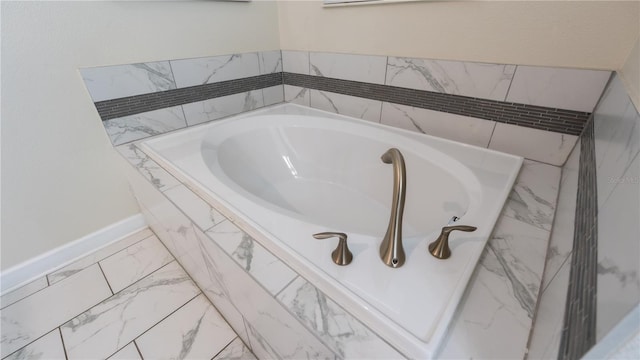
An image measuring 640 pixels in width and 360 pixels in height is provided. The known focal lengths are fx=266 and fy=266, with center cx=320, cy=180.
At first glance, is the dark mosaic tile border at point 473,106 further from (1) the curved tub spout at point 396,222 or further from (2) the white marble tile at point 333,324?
(2) the white marble tile at point 333,324

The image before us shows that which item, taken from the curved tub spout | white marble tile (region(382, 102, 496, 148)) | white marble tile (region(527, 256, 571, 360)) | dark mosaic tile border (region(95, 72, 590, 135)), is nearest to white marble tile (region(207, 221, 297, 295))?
the curved tub spout

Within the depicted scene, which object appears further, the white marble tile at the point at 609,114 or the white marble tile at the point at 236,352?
the white marble tile at the point at 236,352

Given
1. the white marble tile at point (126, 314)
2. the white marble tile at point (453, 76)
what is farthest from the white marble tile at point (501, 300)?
the white marble tile at point (126, 314)

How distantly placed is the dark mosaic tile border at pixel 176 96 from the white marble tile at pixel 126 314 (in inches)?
29.9

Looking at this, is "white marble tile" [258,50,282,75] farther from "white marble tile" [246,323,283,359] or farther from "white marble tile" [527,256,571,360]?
"white marble tile" [527,256,571,360]

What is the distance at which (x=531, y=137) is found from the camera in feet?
3.43

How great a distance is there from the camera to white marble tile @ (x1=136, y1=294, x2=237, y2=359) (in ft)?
3.01

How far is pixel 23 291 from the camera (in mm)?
1137

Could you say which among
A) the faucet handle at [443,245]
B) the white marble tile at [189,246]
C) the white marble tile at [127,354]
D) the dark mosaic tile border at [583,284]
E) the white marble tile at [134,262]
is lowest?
the white marble tile at [127,354]

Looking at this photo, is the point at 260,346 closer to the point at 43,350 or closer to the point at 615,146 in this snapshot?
the point at 43,350

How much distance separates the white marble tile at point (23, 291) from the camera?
1.10 meters

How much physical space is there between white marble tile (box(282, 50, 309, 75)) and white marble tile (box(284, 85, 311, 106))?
0.36 feet

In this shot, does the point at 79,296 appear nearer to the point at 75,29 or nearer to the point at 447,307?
the point at 75,29

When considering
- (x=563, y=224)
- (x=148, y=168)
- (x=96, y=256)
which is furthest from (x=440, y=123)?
(x=96, y=256)
